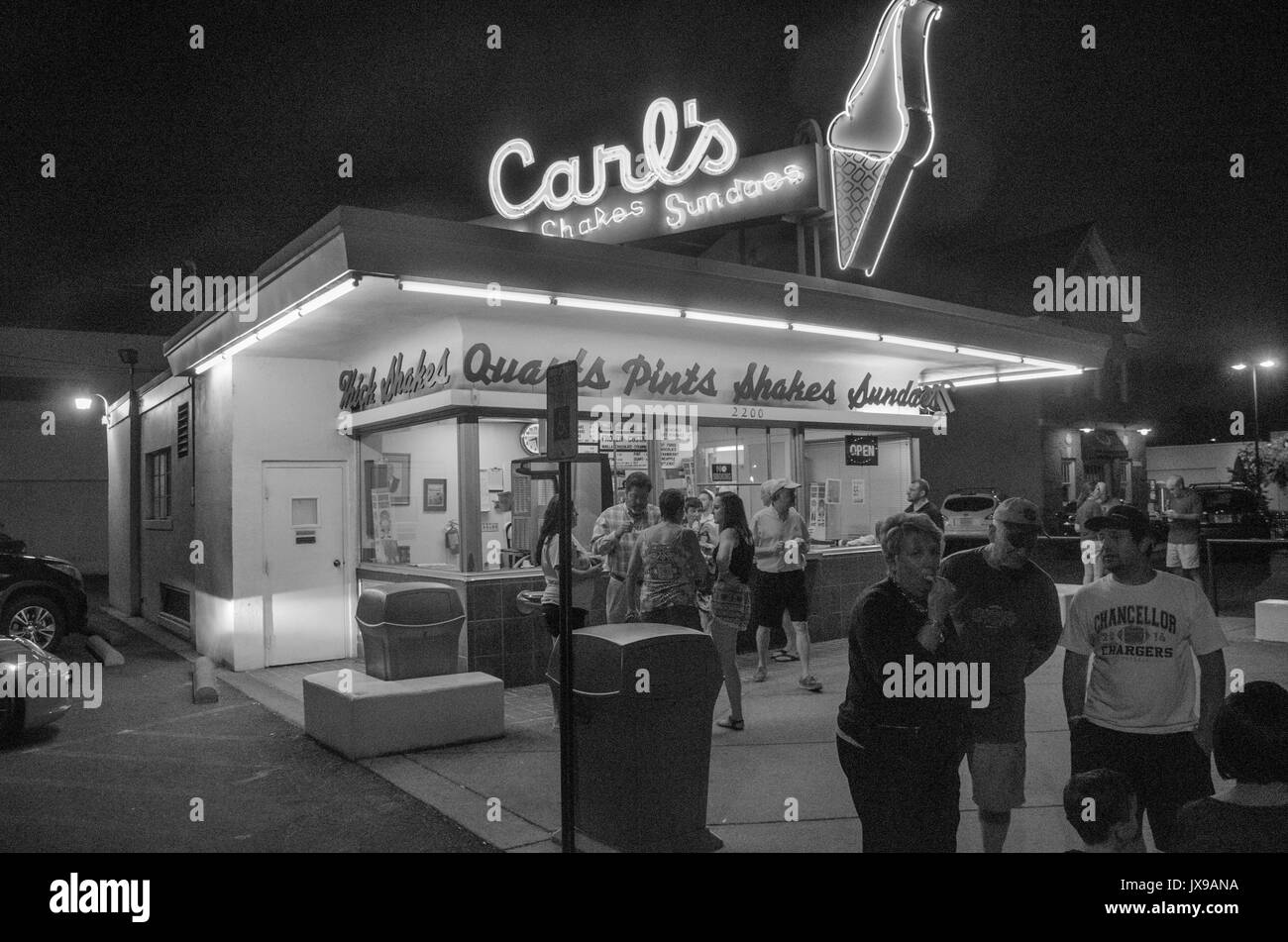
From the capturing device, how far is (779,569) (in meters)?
9.03

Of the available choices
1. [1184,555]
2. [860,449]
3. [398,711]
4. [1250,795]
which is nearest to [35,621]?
[398,711]

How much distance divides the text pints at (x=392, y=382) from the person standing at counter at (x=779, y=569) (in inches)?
133

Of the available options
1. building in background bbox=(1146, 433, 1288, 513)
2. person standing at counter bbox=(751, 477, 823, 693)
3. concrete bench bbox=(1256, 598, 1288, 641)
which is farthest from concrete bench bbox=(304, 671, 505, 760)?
building in background bbox=(1146, 433, 1288, 513)

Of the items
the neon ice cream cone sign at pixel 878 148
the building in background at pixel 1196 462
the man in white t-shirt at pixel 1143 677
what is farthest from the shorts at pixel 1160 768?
the building in background at pixel 1196 462

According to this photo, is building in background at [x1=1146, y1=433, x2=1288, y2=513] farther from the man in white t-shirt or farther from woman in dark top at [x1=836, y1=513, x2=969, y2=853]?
woman in dark top at [x1=836, y1=513, x2=969, y2=853]

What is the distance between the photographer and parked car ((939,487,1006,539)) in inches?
809

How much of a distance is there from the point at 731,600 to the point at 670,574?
3.19 feet

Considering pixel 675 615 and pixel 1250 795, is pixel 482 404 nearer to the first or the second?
pixel 675 615

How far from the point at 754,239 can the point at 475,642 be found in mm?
13848

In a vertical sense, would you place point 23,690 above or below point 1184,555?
below

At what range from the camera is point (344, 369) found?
432 inches

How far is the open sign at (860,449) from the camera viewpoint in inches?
516

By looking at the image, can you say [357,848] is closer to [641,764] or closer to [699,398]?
[641,764]

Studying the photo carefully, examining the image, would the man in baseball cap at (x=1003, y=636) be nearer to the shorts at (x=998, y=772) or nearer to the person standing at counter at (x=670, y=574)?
the shorts at (x=998, y=772)
